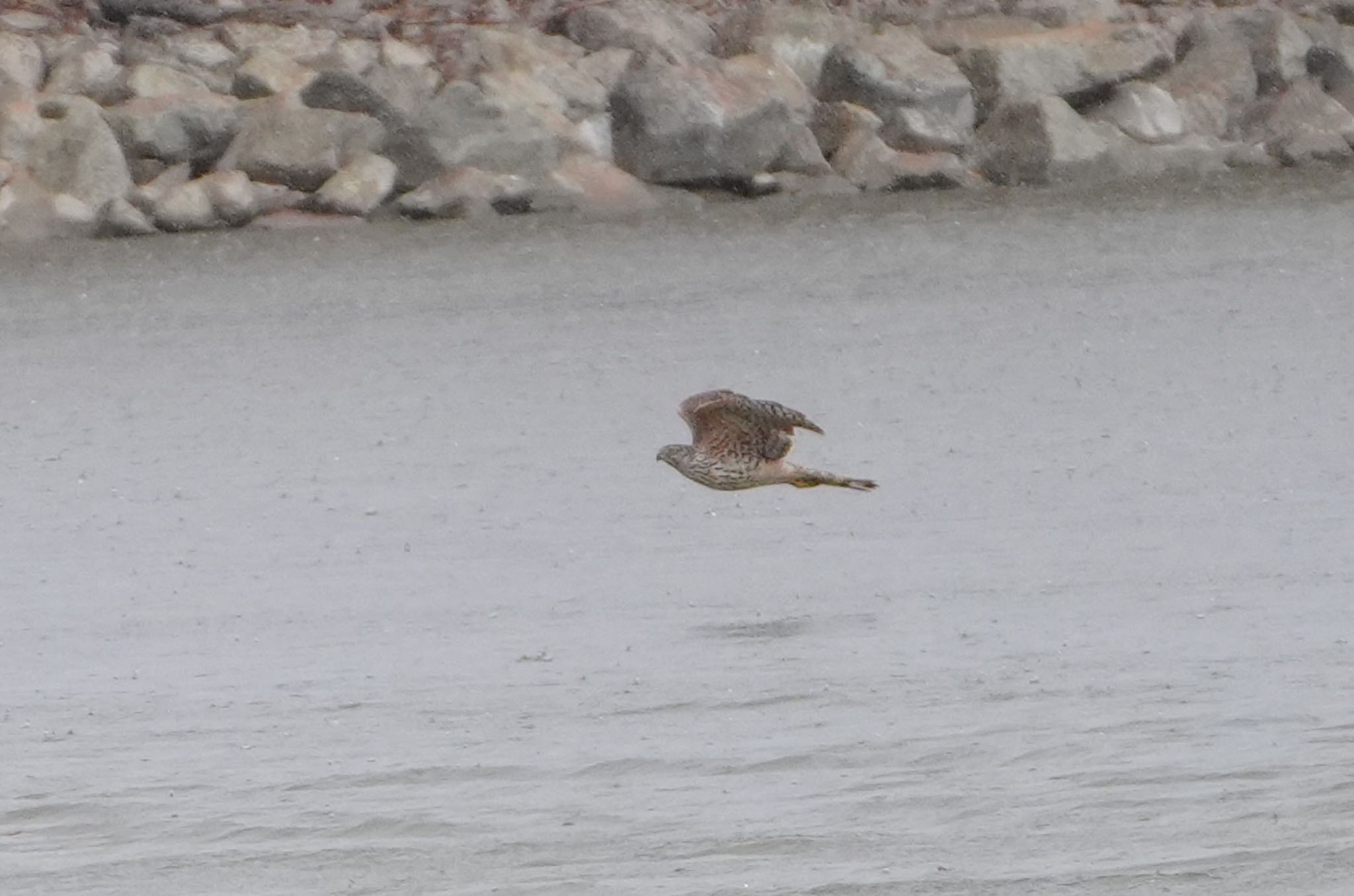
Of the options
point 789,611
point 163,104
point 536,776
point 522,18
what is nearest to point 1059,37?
point 522,18

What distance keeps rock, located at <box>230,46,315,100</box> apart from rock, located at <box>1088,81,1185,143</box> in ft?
23.1

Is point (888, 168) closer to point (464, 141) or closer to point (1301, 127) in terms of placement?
point (464, 141)

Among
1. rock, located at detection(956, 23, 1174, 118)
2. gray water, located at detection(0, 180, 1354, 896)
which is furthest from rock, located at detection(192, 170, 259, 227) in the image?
rock, located at detection(956, 23, 1174, 118)

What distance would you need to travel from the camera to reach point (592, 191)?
83.2 ft

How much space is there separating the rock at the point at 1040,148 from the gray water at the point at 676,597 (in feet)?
19.9

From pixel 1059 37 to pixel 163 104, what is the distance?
804cm

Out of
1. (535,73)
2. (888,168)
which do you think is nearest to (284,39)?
(535,73)

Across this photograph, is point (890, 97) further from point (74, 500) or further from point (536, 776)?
point (536, 776)

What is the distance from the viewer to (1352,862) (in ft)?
23.3

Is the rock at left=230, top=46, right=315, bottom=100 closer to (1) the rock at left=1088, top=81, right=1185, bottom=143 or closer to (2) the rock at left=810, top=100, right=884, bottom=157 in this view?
(2) the rock at left=810, top=100, right=884, bottom=157

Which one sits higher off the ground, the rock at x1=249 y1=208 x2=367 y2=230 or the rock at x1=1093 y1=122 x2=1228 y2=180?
the rock at x1=249 y1=208 x2=367 y2=230

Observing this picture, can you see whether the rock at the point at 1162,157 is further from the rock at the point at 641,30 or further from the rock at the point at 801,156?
the rock at the point at 641,30

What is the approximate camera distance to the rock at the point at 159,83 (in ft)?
83.8

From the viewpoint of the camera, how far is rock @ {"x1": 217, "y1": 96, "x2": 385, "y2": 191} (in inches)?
971
